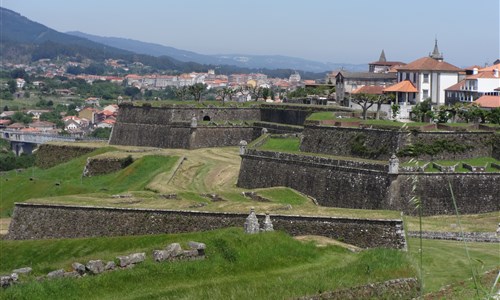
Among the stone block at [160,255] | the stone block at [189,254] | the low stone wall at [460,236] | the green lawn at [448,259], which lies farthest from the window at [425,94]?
the stone block at [160,255]

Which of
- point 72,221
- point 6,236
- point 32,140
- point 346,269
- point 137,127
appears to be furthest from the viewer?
point 32,140

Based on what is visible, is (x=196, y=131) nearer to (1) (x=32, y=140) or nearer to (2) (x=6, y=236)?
(2) (x=6, y=236)

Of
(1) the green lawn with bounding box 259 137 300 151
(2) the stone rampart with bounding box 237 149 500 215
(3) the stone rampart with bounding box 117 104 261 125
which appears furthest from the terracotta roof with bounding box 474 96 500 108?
(3) the stone rampart with bounding box 117 104 261 125

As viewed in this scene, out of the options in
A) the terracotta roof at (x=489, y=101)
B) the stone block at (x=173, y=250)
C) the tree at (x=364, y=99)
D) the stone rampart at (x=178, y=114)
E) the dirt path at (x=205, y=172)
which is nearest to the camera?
the stone block at (x=173, y=250)

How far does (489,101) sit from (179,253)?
4648 cm

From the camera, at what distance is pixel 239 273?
92.3 ft

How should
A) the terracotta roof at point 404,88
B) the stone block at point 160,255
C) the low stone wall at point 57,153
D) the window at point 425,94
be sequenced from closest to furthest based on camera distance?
the stone block at point 160,255, the terracotta roof at point 404,88, the window at point 425,94, the low stone wall at point 57,153

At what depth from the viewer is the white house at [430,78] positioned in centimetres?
7488

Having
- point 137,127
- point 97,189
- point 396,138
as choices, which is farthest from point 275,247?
point 137,127

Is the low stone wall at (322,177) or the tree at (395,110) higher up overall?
the tree at (395,110)

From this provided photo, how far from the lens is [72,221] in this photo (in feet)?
154

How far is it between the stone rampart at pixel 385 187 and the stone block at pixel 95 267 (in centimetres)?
2196

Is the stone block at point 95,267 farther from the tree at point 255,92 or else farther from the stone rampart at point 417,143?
the tree at point 255,92

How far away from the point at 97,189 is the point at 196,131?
19.2 m
